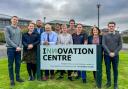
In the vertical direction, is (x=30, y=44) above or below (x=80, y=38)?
below

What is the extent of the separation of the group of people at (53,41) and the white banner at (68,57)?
283 mm

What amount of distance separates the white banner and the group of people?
A: 0.28 meters

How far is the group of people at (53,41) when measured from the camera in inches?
439

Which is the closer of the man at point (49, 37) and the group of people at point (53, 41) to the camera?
the group of people at point (53, 41)

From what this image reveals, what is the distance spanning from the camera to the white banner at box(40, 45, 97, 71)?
11.4 m

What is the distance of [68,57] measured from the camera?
11.6 meters

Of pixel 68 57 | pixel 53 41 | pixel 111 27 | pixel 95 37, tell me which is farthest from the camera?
pixel 53 41

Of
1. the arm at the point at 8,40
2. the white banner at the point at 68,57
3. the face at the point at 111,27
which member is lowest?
the white banner at the point at 68,57

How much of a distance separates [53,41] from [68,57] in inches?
31.9

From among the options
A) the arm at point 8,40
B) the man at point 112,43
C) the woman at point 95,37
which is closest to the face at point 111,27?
the man at point 112,43

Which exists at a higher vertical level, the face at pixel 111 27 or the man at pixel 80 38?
the face at pixel 111 27

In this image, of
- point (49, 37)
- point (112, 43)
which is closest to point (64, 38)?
point (49, 37)

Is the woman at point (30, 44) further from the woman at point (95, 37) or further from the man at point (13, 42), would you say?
the woman at point (95, 37)

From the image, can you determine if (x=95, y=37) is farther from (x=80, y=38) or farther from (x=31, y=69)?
(x=31, y=69)
